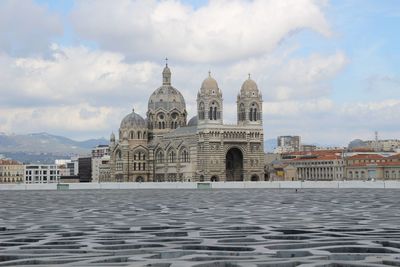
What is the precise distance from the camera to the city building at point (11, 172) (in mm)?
180625

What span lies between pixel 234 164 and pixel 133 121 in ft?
67.3

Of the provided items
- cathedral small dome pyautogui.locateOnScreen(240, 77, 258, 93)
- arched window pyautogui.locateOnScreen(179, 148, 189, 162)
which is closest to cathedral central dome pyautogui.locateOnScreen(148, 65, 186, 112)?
arched window pyautogui.locateOnScreen(179, 148, 189, 162)

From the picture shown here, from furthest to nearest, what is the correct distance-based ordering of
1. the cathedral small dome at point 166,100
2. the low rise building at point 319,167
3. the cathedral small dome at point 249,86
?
the low rise building at point 319,167 → the cathedral small dome at point 166,100 → the cathedral small dome at point 249,86

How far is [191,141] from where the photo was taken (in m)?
120

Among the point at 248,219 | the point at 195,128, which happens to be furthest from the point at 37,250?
the point at 195,128

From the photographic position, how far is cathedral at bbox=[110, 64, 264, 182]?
11788 cm

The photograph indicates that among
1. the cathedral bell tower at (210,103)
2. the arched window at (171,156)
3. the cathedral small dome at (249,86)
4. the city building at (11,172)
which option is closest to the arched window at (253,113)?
the cathedral small dome at (249,86)

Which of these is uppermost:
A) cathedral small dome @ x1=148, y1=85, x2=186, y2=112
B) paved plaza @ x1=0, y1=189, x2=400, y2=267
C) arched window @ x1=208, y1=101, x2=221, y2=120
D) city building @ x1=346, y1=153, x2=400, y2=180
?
cathedral small dome @ x1=148, y1=85, x2=186, y2=112

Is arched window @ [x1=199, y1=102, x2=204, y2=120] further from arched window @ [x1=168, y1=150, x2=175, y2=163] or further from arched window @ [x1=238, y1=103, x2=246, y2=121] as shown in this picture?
arched window @ [x1=168, y1=150, x2=175, y2=163]

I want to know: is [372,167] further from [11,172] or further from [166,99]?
[11,172]

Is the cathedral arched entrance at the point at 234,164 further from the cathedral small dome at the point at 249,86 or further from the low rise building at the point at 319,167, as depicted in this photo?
the low rise building at the point at 319,167

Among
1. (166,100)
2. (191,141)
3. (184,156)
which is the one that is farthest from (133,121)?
(191,141)

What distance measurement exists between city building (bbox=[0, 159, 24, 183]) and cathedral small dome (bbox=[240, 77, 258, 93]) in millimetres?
76173

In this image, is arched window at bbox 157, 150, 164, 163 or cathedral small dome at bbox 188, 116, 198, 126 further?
cathedral small dome at bbox 188, 116, 198, 126
